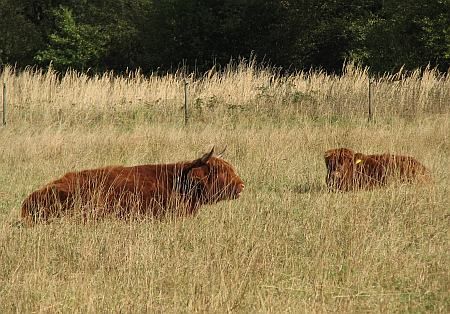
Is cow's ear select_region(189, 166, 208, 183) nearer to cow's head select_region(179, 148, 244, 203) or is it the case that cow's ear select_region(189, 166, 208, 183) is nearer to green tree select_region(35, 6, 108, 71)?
cow's head select_region(179, 148, 244, 203)

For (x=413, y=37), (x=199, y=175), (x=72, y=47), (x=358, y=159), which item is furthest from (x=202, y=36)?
(x=199, y=175)

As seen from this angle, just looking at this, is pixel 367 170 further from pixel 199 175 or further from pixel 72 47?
pixel 72 47

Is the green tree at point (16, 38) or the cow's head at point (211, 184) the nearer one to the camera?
the cow's head at point (211, 184)

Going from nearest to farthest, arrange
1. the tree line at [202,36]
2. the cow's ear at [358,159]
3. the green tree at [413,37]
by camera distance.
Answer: the cow's ear at [358,159]
the green tree at [413,37]
the tree line at [202,36]

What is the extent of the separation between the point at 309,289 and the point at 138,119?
1126 centimetres

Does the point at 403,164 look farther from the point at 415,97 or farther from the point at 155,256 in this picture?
the point at 415,97

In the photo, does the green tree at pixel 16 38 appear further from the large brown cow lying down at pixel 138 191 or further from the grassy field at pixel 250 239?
the large brown cow lying down at pixel 138 191

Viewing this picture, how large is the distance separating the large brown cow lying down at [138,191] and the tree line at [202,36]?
771 inches

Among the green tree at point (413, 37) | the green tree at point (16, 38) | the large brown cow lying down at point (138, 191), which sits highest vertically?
the green tree at point (413, 37)

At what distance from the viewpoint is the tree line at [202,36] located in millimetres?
32156

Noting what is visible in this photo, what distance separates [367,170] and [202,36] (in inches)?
994

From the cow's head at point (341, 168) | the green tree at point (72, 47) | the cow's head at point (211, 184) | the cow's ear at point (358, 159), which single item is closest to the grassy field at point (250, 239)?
the cow's head at point (211, 184)

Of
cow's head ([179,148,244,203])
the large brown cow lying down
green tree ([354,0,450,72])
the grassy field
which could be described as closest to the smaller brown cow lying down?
the grassy field

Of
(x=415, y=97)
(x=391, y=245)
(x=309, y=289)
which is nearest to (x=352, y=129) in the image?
(x=415, y=97)
